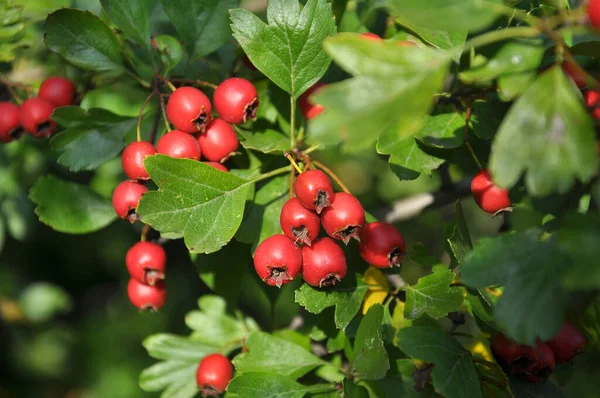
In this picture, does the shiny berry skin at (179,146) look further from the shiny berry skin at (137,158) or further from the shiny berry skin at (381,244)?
the shiny berry skin at (381,244)

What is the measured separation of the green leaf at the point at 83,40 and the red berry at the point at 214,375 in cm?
96

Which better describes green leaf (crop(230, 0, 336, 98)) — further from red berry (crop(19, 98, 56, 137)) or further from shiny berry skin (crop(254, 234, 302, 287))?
red berry (crop(19, 98, 56, 137))

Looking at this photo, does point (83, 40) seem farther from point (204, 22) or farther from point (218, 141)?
point (218, 141)

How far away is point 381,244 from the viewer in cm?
150

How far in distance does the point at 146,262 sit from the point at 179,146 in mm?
389

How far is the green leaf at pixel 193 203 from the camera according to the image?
4.71ft

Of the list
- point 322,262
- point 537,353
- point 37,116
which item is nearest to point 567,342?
point 537,353

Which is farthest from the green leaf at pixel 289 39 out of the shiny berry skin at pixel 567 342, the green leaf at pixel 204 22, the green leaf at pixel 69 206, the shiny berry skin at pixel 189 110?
the shiny berry skin at pixel 567 342

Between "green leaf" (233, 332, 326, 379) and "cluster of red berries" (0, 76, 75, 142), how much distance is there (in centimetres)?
92

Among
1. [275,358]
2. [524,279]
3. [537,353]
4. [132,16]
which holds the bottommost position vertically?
[275,358]

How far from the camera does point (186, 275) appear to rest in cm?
383

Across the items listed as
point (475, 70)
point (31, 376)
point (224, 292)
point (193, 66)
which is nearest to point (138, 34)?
point (193, 66)

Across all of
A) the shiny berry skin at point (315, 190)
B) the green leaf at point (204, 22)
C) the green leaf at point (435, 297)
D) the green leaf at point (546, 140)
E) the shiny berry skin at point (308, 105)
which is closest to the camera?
the green leaf at point (546, 140)

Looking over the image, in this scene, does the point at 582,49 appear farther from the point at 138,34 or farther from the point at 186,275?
the point at 186,275
